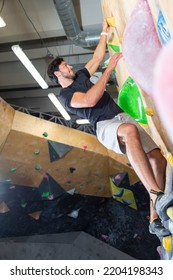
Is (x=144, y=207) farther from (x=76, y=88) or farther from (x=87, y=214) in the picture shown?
(x=76, y=88)

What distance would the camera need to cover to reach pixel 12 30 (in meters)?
4.80

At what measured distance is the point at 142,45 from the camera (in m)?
1.13

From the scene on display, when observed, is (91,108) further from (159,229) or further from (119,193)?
(119,193)

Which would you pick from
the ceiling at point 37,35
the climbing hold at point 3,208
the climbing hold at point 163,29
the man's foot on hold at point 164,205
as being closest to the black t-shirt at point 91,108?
the man's foot on hold at point 164,205

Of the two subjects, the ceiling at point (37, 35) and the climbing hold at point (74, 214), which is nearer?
the ceiling at point (37, 35)

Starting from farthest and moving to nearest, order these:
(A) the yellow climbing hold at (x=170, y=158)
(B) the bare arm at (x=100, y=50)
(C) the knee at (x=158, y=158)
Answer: (B) the bare arm at (x=100, y=50) < (C) the knee at (x=158, y=158) < (A) the yellow climbing hold at (x=170, y=158)

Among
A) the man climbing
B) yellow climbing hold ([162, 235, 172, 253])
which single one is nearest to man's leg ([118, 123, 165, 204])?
the man climbing

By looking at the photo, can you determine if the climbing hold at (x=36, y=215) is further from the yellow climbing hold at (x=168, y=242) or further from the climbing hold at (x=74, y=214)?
the yellow climbing hold at (x=168, y=242)

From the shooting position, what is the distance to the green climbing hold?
6.62 ft

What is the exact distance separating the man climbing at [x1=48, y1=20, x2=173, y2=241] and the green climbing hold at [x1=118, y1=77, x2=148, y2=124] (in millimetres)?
60

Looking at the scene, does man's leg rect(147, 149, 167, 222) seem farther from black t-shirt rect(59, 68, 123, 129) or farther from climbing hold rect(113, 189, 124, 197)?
climbing hold rect(113, 189, 124, 197)

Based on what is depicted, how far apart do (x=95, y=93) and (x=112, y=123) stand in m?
0.34

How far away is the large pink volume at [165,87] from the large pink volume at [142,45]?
733mm

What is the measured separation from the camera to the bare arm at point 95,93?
1.89 metres
